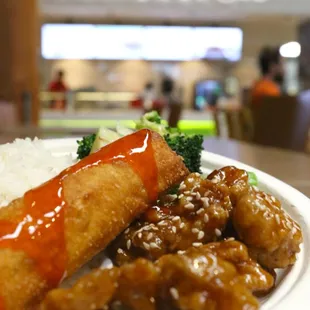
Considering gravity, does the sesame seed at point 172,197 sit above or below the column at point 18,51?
below

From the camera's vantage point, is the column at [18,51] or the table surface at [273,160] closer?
the table surface at [273,160]

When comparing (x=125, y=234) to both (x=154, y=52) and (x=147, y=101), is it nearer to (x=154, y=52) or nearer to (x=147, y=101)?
(x=147, y=101)

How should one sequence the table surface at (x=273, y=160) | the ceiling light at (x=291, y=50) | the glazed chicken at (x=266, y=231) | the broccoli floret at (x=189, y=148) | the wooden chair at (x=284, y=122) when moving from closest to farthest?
the glazed chicken at (x=266, y=231)
the broccoli floret at (x=189, y=148)
the table surface at (x=273, y=160)
the wooden chair at (x=284, y=122)
the ceiling light at (x=291, y=50)

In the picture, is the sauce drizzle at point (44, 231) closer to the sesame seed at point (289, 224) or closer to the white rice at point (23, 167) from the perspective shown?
the white rice at point (23, 167)

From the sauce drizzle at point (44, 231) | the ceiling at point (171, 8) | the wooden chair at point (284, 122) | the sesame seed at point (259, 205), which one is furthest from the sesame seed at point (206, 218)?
the ceiling at point (171, 8)

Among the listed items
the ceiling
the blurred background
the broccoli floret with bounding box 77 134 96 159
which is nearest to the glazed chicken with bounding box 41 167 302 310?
the broccoli floret with bounding box 77 134 96 159

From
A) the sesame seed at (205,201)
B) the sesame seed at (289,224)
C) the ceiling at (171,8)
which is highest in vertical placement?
the ceiling at (171,8)

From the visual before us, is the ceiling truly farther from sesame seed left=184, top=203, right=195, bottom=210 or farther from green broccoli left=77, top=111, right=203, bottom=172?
sesame seed left=184, top=203, right=195, bottom=210
